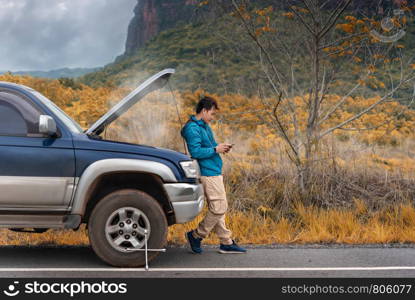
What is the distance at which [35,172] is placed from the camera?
5.81m

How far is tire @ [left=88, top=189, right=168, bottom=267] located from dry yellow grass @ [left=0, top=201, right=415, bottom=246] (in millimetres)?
1543

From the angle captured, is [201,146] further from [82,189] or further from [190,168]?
[82,189]

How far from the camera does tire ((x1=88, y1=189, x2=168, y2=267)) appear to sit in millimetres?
5836

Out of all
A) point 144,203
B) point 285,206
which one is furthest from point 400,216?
point 144,203

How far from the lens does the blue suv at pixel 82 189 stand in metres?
5.82

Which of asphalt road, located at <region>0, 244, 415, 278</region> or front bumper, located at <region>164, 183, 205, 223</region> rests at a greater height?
front bumper, located at <region>164, 183, 205, 223</region>

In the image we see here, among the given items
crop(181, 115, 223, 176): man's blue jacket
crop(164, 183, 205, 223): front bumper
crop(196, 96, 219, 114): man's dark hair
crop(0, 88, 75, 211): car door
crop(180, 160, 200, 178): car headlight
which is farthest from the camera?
crop(196, 96, 219, 114): man's dark hair

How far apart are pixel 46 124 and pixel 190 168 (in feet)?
5.21

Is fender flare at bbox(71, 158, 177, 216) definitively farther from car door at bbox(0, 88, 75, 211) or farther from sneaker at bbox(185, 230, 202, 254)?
sneaker at bbox(185, 230, 202, 254)

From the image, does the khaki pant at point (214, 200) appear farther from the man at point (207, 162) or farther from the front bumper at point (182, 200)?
the front bumper at point (182, 200)

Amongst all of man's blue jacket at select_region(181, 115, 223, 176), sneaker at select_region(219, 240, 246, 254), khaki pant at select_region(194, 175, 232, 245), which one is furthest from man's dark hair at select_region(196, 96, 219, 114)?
sneaker at select_region(219, 240, 246, 254)

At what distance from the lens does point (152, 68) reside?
115 ft

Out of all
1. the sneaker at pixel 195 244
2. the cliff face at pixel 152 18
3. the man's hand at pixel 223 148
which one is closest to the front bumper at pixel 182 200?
the man's hand at pixel 223 148

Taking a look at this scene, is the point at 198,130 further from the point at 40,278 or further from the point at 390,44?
the point at 390,44
